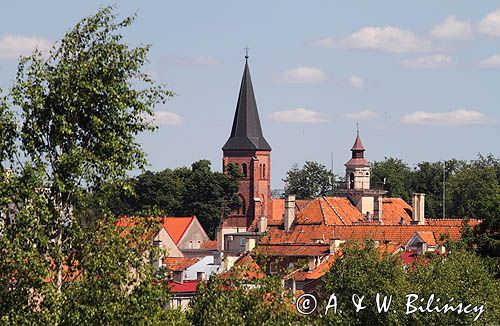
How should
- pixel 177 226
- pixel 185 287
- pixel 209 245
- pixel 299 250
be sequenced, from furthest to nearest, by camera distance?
pixel 177 226, pixel 209 245, pixel 299 250, pixel 185 287

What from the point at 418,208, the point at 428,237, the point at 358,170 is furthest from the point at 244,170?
the point at 428,237

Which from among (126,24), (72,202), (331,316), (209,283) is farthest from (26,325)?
(331,316)

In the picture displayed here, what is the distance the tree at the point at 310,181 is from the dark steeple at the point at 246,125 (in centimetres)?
4711

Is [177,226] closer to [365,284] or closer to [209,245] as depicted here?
[209,245]

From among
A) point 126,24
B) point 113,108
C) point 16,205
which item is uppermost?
point 126,24

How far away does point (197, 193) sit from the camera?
432 feet

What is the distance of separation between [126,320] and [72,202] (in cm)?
225

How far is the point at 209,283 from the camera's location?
30.1m

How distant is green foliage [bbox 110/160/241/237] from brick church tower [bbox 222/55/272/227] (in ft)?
4.36

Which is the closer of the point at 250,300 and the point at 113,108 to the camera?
the point at 113,108

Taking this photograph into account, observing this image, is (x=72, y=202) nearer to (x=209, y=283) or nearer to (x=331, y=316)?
(x=209, y=283)

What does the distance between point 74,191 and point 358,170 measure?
101 metres

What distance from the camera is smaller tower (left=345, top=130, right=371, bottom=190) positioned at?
395 feet

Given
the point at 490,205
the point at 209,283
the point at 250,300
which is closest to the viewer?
the point at 250,300
